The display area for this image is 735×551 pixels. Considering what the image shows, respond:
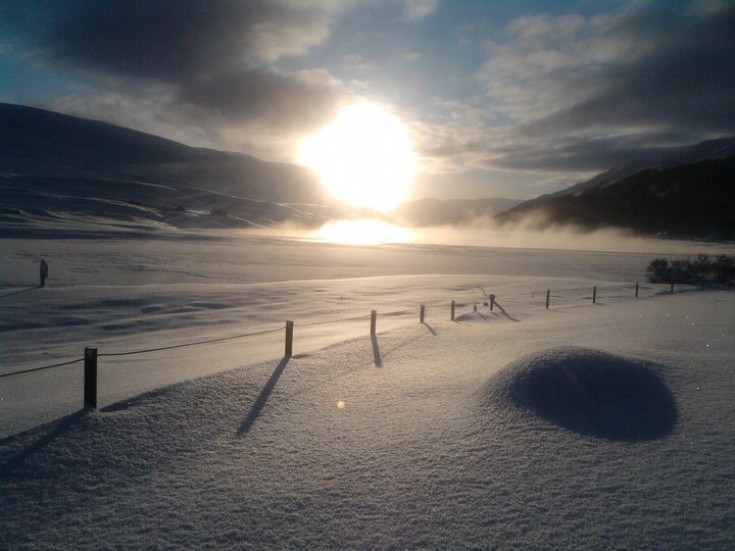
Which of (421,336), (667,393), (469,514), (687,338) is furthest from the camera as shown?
(421,336)

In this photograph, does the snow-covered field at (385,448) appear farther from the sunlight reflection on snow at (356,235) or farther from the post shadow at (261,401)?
the sunlight reflection on snow at (356,235)

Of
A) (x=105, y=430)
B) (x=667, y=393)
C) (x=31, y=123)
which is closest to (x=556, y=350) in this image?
(x=667, y=393)

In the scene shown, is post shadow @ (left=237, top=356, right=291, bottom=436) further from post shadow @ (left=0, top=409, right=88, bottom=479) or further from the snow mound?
the snow mound

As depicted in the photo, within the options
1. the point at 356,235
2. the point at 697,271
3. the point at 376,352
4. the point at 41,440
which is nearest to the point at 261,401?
the point at 41,440

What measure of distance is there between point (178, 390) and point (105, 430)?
35.7 inches

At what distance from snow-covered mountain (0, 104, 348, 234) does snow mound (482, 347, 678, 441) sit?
54169 millimetres

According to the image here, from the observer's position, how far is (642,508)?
330 cm

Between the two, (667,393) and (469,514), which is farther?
(667,393)

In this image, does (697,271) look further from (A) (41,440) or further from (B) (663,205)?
(B) (663,205)

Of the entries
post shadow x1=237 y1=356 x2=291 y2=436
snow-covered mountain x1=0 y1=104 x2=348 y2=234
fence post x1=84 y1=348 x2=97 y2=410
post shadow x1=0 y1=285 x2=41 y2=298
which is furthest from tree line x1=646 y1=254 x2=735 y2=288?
snow-covered mountain x1=0 y1=104 x2=348 y2=234

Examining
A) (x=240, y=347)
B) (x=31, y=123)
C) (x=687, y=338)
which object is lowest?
(x=240, y=347)

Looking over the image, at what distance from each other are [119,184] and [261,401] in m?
132

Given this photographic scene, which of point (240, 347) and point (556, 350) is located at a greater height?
point (556, 350)

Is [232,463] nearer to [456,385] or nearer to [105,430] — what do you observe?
[105,430]
